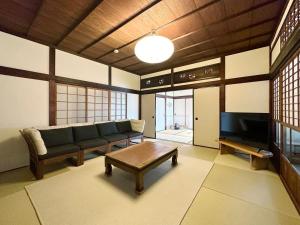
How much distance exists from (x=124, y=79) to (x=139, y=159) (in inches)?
159

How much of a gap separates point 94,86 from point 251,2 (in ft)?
14.2

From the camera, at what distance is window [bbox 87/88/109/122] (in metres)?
4.59

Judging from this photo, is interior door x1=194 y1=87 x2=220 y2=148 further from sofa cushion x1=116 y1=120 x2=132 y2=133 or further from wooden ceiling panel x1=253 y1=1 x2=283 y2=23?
sofa cushion x1=116 y1=120 x2=132 y2=133

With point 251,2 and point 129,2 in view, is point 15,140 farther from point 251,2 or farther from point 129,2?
point 251,2

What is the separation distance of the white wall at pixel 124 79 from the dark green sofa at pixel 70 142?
1.72 m

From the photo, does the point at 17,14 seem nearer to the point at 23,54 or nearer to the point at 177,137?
the point at 23,54

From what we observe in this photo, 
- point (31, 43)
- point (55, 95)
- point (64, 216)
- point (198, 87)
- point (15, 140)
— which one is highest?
point (31, 43)

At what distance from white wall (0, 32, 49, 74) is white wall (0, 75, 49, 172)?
314 millimetres

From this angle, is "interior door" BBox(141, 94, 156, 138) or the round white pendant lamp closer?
the round white pendant lamp

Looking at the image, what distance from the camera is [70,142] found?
11.1 ft

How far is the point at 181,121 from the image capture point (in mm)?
9367

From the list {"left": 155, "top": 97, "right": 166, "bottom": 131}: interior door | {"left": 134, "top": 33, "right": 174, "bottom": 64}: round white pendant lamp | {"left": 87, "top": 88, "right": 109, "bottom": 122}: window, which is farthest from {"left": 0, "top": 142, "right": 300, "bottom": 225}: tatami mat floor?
{"left": 155, "top": 97, "right": 166, "bottom": 131}: interior door

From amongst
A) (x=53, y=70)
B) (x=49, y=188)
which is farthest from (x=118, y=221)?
(x=53, y=70)

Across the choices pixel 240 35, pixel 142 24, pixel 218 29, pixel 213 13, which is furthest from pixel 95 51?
pixel 240 35
